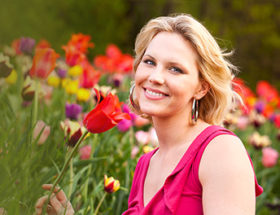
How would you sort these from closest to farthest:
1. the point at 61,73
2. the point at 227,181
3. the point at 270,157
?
the point at 227,181, the point at 61,73, the point at 270,157

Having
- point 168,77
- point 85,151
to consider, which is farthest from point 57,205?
point 85,151

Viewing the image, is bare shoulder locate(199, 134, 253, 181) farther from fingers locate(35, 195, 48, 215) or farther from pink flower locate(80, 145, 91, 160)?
pink flower locate(80, 145, 91, 160)

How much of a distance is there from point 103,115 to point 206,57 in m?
0.52

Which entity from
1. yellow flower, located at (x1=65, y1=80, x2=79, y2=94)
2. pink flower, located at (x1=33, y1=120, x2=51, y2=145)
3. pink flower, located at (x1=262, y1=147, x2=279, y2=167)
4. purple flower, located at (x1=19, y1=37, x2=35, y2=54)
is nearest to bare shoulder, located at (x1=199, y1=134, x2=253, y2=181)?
pink flower, located at (x1=33, y1=120, x2=51, y2=145)

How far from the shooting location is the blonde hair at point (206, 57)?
6.11 ft

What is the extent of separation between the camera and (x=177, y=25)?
1.91m

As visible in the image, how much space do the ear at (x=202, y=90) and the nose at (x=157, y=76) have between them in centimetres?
22

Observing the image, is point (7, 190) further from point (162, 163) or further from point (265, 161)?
point (265, 161)

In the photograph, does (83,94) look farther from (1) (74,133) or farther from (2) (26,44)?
(1) (74,133)

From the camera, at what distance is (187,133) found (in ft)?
6.36

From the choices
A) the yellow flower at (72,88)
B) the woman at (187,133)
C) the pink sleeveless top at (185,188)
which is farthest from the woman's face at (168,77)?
the yellow flower at (72,88)

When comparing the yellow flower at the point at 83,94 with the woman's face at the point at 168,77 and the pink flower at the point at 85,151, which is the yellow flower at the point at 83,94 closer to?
the pink flower at the point at 85,151

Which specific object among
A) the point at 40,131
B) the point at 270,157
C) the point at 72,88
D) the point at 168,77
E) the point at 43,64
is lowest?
the point at 270,157

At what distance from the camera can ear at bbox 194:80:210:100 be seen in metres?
1.94
